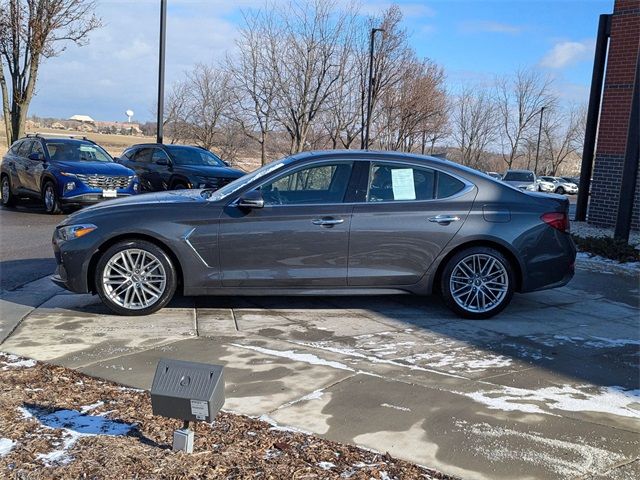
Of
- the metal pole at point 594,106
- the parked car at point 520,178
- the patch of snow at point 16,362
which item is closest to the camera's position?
the patch of snow at point 16,362

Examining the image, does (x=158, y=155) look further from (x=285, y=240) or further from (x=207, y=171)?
(x=285, y=240)

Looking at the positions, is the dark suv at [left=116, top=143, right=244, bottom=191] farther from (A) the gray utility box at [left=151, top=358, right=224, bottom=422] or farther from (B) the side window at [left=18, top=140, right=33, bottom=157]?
(A) the gray utility box at [left=151, top=358, right=224, bottom=422]

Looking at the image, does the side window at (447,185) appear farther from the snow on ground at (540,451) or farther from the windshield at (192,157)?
the windshield at (192,157)

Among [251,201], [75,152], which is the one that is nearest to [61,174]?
[75,152]

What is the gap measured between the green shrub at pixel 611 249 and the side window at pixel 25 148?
11898 millimetres

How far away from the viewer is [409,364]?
481cm

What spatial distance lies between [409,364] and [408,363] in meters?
0.02

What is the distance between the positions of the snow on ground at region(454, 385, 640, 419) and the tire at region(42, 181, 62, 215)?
1116 cm

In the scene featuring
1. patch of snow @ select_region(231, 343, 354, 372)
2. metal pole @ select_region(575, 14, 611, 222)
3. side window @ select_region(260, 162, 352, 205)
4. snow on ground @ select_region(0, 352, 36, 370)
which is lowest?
snow on ground @ select_region(0, 352, 36, 370)

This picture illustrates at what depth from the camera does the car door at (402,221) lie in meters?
5.91

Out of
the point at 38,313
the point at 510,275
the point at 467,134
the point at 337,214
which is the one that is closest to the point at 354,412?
the point at 337,214

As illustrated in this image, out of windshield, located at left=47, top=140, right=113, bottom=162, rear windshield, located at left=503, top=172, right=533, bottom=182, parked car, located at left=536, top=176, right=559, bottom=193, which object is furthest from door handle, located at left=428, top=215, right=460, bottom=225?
parked car, located at left=536, top=176, right=559, bottom=193

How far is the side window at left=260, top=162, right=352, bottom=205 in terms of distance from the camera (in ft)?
19.5

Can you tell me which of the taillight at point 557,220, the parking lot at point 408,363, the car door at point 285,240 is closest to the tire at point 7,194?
the parking lot at point 408,363
